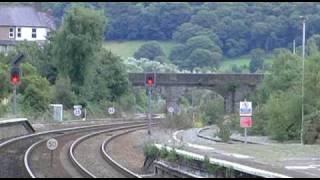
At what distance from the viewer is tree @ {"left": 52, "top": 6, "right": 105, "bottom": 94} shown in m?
78.7

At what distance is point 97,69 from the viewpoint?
84.6 metres

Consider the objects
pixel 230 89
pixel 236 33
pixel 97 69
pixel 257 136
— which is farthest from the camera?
pixel 236 33

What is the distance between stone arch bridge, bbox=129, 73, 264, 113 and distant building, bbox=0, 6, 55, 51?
97.1 ft

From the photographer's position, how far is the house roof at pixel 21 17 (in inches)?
4843

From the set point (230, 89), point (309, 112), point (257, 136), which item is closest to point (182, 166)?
point (309, 112)

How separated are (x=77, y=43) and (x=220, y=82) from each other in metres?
23.7

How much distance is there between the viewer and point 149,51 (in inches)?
6722

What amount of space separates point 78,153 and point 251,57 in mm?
133338

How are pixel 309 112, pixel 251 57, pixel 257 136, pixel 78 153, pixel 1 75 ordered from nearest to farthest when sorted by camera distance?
pixel 78 153 < pixel 309 112 < pixel 257 136 < pixel 1 75 < pixel 251 57

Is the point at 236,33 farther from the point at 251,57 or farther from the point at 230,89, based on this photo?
the point at 230,89

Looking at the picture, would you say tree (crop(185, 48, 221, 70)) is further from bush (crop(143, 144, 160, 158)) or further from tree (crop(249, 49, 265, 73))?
bush (crop(143, 144, 160, 158))

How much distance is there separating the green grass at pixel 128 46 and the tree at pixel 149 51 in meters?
1.65

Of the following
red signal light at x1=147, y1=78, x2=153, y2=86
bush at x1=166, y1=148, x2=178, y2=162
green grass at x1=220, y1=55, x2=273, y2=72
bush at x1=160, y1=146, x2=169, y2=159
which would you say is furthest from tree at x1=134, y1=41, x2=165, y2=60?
bush at x1=166, y1=148, x2=178, y2=162

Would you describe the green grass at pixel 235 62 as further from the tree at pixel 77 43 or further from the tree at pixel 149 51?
the tree at pixel 77 43
